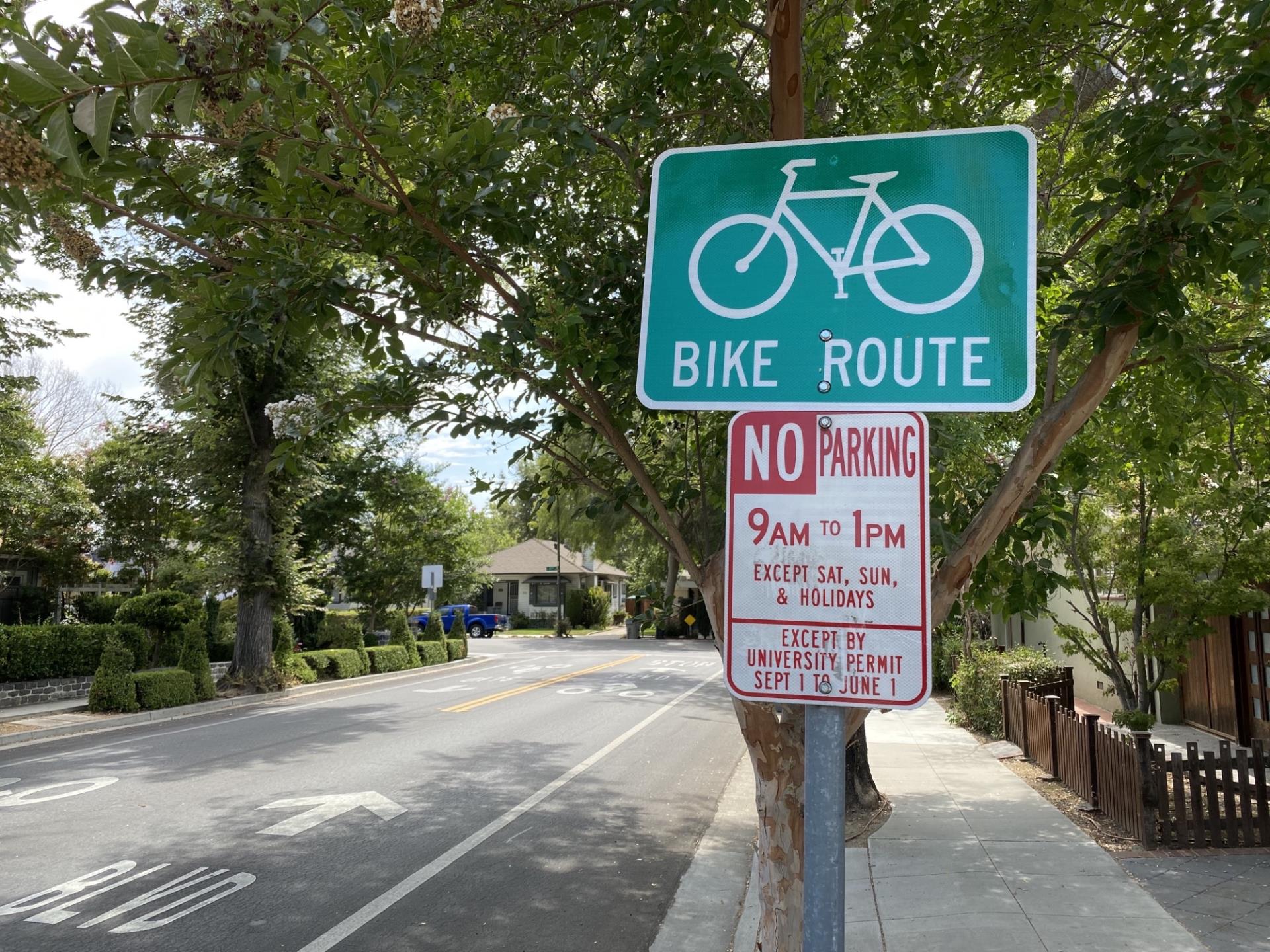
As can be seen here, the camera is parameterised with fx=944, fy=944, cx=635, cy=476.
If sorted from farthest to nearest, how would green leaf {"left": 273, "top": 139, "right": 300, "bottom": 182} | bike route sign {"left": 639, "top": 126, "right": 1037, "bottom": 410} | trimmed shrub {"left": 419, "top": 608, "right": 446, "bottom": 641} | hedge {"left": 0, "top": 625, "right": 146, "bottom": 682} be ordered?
1. trimmed shrub {"left": 419, "top": 608, "right": 446, "bottom": 641}
2. hedge {"left": 0, "top": 625, "right": 146, "bottom": 682}
3. green leaf {"left": 273, "top": 139, "right": 300, "bottom": 182}
4. bike route sign {"left": 639, "top": 126, "right": 1037, "bottom": 410}

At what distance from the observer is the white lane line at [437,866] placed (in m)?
5.97

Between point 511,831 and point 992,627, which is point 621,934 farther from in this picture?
point 992,627

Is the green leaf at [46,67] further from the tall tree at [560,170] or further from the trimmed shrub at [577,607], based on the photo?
the trimmed shrub at [577,607]

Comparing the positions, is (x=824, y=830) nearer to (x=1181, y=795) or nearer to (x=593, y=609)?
(x=1181, y=795)

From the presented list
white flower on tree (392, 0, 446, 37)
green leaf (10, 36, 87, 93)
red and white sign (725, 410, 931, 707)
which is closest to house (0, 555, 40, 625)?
white flower on tree (392, 0, 446, 37)

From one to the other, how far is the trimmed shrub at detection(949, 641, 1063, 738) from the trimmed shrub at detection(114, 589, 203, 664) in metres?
15.2

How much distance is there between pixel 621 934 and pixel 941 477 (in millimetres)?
3593

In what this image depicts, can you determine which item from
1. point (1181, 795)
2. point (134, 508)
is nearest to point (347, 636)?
point (134, 508)

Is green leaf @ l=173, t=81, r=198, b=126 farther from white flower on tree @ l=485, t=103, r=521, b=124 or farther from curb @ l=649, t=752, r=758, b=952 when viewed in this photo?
curb @ l=649, t=752, r=758, b=952

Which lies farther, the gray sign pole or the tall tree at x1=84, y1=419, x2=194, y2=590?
the tall tree at x1=84, y1=419, x2=194, y2=590

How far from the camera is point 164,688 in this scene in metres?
17.8

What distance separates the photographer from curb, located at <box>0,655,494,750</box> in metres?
14.4

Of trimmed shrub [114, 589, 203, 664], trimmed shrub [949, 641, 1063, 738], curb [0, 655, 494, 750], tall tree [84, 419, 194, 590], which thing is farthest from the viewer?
tall tree [84, 419, 194, 590]

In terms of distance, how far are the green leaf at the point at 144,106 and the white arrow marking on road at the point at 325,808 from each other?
743 centimetres
